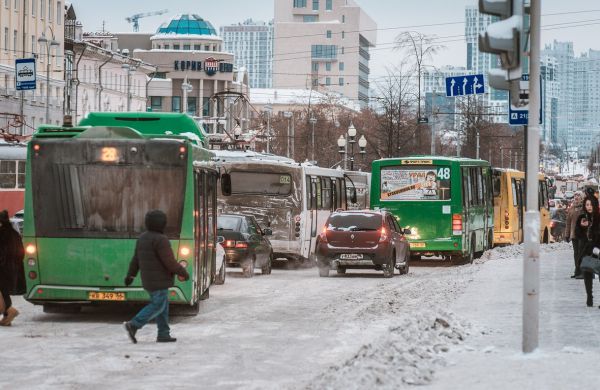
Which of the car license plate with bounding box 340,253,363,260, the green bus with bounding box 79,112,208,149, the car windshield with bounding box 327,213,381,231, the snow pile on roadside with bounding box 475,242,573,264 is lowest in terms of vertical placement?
the snow pile on roadside with bounding box 475,242,573,264

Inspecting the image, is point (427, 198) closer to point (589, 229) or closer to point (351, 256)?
point (351, 256)

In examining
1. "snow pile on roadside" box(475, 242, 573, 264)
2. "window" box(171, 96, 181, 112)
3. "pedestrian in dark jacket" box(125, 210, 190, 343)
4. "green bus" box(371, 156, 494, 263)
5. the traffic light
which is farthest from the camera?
"window" box(171, 96, 181, 112)

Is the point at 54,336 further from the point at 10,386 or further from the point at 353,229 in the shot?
the point at 353,229

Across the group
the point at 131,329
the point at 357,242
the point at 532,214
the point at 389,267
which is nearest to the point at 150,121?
the point at 131,329

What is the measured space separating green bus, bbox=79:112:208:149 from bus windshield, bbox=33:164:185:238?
2.15m

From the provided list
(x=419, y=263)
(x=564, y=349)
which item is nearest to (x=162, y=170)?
(x=564, y=349)

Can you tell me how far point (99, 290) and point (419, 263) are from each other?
26.7 meters

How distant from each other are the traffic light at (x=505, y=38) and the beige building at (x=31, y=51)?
3029 inches

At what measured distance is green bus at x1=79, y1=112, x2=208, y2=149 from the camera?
2259cm

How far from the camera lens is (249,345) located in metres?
17.0

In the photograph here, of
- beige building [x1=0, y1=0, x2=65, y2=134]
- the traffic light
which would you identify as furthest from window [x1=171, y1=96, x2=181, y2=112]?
the traffic light

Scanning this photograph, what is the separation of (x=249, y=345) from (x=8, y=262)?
438 cm

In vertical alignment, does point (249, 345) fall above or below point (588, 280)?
below

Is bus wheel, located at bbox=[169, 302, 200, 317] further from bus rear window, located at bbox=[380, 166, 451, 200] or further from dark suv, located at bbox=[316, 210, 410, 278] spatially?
bus rear window, located at bbox=[380, 166, 451, 200]
